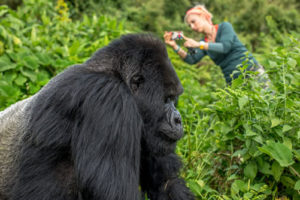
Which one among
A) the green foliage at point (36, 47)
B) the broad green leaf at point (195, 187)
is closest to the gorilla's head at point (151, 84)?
the broad green leaf at point (195, 187)

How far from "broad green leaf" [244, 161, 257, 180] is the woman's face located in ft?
9.25

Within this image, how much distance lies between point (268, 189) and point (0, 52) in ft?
12.1

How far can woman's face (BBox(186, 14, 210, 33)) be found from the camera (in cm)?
457

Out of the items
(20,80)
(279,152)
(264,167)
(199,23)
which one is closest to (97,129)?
(279,152)

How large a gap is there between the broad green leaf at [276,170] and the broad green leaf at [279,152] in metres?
0.13

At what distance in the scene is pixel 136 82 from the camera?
1943 millimetres

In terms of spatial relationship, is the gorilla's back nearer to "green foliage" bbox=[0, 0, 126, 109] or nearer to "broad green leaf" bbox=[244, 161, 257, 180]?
"green foliage" bbox=[0, 0, 126, 109]

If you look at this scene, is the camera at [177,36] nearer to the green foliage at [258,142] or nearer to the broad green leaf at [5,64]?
the green foliage at [258,142]

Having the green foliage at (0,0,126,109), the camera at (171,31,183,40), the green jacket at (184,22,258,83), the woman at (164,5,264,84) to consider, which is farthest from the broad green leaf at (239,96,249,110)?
the green foliage at (0,0,126,109)

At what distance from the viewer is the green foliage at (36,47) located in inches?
148

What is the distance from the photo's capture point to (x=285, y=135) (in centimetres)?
216

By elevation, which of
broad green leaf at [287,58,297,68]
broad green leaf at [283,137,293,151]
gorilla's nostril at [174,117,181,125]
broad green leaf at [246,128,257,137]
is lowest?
broad green leaf at [283,137,293,151]

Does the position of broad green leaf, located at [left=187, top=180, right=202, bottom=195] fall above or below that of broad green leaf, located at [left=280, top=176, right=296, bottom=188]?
below

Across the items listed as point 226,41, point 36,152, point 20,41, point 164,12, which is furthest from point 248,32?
point 36,152
